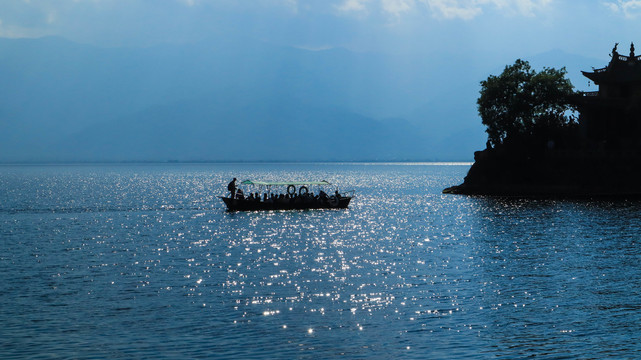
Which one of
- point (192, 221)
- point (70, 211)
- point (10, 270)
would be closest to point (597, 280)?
point (10, 270)

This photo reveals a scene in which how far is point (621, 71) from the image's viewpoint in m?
118

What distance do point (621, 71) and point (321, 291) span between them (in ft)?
315

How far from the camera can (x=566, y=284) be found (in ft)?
133

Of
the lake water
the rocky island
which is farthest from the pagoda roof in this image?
the lake water

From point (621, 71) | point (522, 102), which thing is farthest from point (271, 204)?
point (621, 71)

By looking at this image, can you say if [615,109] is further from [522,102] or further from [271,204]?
[271,204]

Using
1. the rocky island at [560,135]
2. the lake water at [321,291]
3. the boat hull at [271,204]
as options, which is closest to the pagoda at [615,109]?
the rocky island at [560,135]

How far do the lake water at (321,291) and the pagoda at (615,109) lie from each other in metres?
42.5

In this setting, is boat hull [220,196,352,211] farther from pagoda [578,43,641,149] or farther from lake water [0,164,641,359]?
pagoda [578,43,641,149]

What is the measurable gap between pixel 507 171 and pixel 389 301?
85728mm

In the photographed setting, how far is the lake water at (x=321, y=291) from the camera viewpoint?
28078 mm

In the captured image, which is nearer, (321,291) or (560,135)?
(321,291)

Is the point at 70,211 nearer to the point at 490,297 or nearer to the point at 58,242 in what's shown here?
the point at 58,242

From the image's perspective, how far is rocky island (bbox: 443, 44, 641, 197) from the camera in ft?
364
